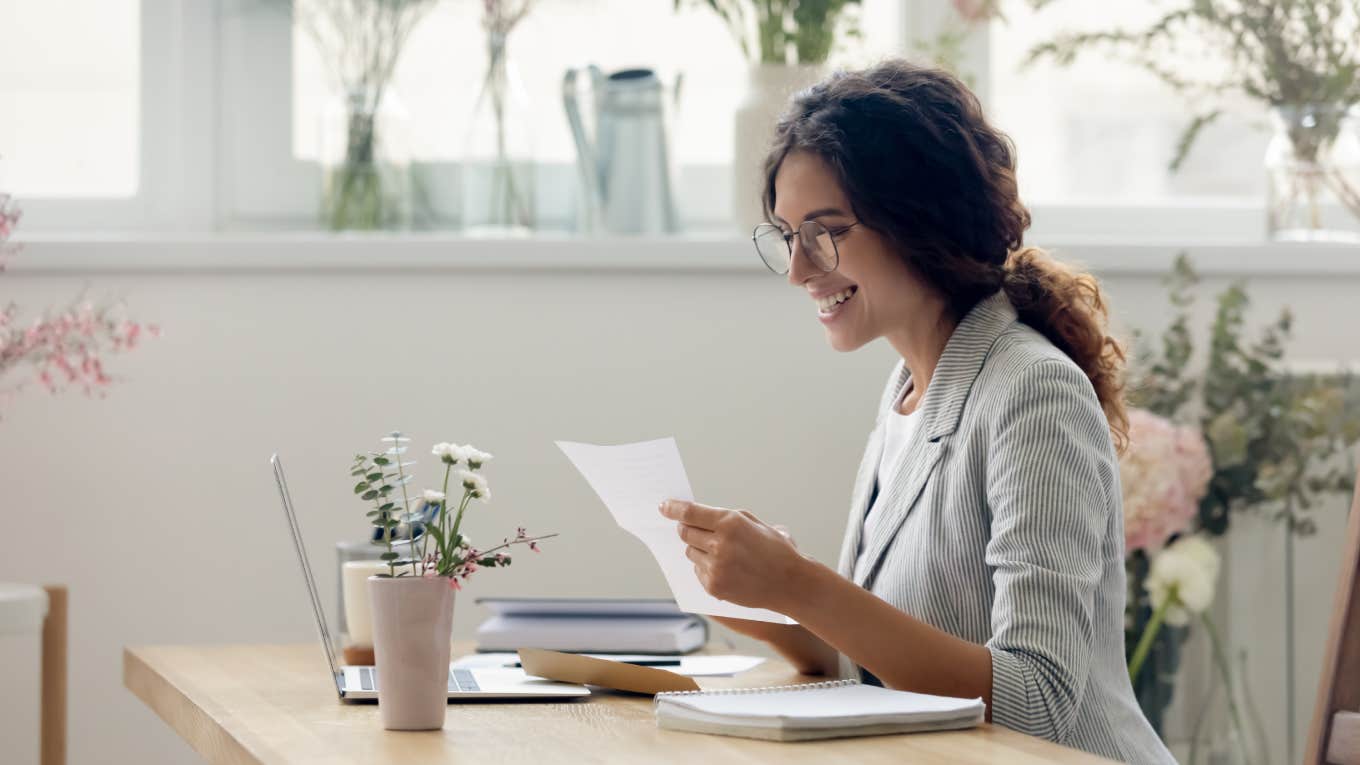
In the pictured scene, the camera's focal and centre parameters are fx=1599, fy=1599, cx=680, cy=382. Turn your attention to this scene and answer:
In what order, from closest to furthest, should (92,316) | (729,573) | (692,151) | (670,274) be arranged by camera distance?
(729,573)
(92,316)
(670,274)
(692,151)

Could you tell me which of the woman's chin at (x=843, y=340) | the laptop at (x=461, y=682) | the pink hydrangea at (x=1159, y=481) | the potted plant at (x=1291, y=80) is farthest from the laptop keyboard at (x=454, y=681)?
the potted plant at (x=1291, y=80)

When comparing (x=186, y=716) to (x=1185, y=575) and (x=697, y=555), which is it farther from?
(x=1185, y=575)

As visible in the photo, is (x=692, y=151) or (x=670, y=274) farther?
(x=692, y=151)

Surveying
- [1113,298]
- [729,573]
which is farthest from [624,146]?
[729,573]

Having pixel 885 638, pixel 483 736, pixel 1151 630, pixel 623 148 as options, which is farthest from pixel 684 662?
pixel 623 148

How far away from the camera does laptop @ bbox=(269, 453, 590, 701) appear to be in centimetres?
138

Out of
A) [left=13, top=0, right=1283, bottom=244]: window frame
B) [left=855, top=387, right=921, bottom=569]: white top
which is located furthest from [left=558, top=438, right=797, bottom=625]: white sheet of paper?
[left=13, top=0, right=1283, bottom=244]: window frame

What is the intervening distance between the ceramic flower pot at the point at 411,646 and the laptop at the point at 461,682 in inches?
5.8

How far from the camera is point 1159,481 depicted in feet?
7.25

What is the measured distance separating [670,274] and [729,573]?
45.7 inches

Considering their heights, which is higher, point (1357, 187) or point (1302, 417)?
point (1357, 187)

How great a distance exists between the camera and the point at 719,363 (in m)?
2.47

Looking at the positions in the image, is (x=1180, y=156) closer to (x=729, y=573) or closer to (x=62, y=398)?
(x=729, y=573)

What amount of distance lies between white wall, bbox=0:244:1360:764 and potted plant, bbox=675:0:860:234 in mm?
162
